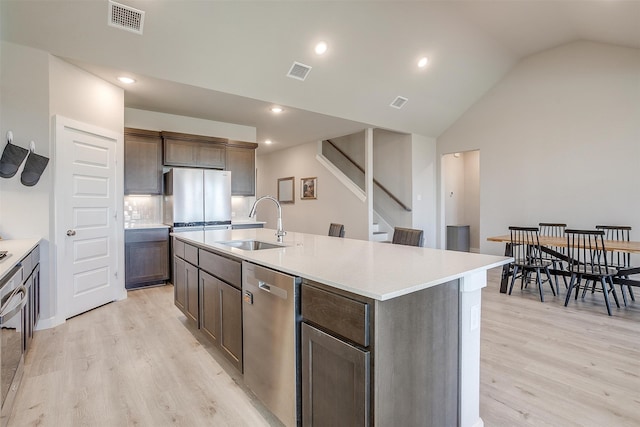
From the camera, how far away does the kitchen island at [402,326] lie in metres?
1.19

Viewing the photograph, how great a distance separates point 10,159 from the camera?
2811 millimetres

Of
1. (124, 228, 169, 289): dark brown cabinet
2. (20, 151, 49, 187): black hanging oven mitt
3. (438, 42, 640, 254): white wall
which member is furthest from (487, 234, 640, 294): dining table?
(20, 151, 49, 187): black hanging oven mitt

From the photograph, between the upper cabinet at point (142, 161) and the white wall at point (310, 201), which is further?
the white wall at point (310, 201)

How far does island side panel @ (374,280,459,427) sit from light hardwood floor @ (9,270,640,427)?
22.6 inches

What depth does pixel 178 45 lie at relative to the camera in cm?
335

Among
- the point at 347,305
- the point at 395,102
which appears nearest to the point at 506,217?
the point at 395,102

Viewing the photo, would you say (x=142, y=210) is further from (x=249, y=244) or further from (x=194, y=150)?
(x=249, y=244)

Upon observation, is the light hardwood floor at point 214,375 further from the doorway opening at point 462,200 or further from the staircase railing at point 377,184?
the doorway opening at point 462,200

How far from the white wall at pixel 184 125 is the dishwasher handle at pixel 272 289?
4274mm

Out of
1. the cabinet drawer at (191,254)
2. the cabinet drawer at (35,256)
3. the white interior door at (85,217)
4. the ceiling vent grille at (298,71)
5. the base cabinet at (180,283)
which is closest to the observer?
the cabinet drawer at (35,256)

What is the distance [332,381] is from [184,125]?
5.01 meters

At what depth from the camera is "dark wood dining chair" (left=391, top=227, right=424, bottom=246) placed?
108 inches

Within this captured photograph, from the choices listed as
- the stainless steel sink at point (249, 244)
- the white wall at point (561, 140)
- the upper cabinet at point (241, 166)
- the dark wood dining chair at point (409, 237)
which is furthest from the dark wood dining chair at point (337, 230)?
the white wall at point (561, 140)

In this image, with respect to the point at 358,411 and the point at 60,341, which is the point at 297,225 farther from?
the point at 358,411
